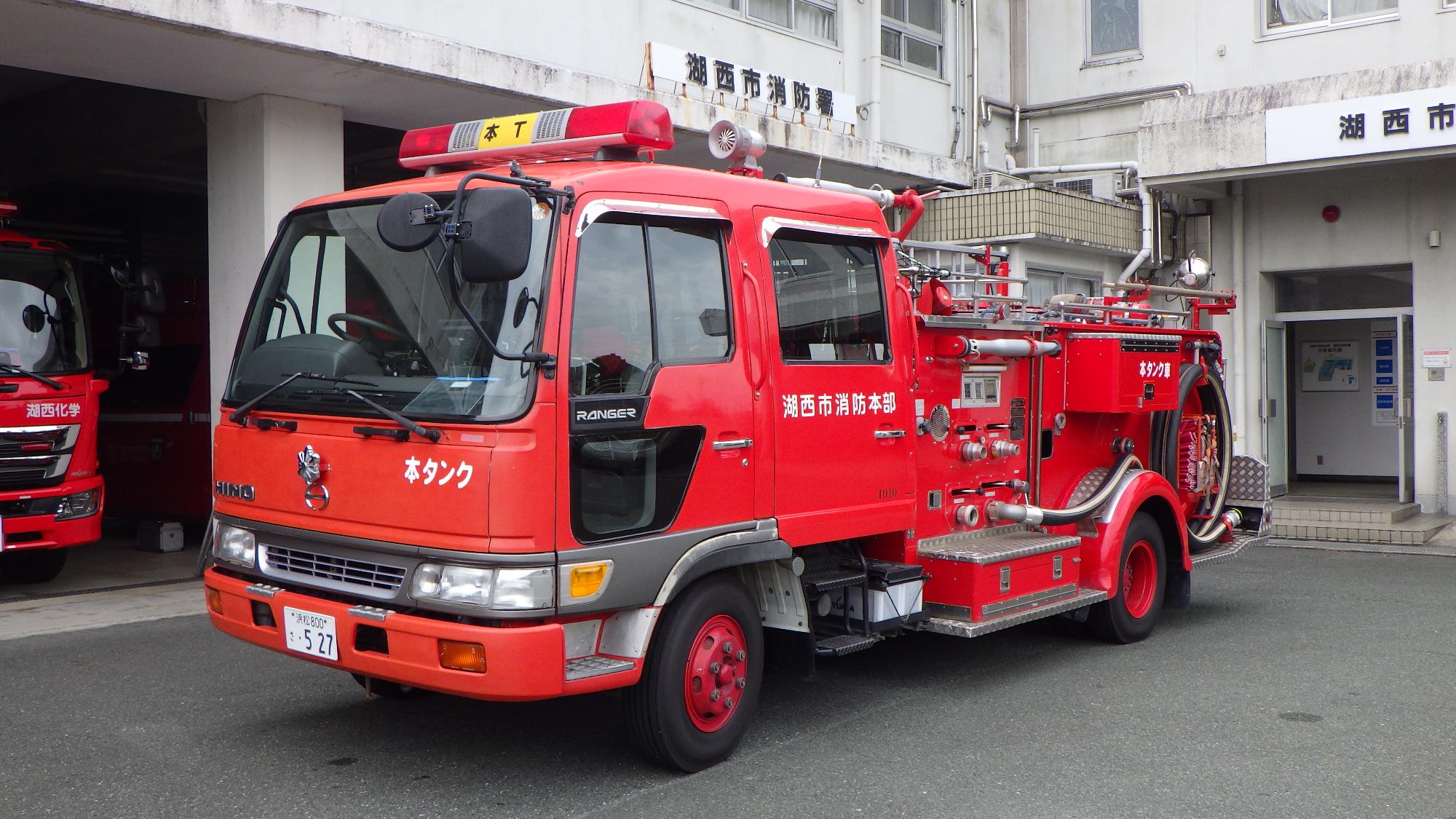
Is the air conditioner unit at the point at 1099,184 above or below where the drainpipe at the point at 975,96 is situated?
below

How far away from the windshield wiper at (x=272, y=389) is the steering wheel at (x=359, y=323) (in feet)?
0.55

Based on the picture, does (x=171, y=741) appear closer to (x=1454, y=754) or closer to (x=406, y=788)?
(x=406, y=788)

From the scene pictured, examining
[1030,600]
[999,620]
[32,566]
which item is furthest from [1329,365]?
[32,566]

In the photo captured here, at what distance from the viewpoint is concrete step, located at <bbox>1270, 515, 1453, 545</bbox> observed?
478 inches

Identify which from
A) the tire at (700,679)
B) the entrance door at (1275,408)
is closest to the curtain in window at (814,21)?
the entrance door at (1275,408)

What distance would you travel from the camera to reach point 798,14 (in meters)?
13.3

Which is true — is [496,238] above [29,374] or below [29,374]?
above

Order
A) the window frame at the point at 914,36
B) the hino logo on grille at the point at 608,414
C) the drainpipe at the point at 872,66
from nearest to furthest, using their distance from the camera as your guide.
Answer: the hino logo on grille at the point at 608,414 < the drainpipe at the point at 872,66 < the window frame at the point at 914,36

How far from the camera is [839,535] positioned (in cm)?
551

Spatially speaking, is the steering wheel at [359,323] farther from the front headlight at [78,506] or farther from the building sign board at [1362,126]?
the building sign board at [1362,126]

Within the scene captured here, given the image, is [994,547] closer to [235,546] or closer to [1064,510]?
[1064,510]

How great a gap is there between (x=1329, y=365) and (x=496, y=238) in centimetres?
1450

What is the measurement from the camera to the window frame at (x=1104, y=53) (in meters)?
15.4

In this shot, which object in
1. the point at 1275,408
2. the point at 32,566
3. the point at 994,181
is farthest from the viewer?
the point at 994,181
